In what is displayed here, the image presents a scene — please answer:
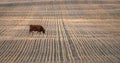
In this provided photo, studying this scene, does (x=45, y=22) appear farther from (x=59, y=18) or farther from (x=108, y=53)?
(x=108, y=53)

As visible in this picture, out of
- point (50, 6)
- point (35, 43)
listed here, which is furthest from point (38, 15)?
point (35, 43)

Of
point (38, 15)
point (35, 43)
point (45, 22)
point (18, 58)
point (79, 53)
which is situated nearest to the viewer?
point (18, 58)

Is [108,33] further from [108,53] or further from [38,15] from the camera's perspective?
[38,15]

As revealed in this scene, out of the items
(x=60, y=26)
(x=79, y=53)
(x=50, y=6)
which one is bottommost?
(x=50, y=6)

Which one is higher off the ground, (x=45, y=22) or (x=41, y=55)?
(x=41, y=55)

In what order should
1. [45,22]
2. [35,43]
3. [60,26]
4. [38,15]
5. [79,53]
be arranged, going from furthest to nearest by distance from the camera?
[38,15], [45,22], [60,26], [35,43], [79,53]

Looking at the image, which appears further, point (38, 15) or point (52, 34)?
point (38, 15)

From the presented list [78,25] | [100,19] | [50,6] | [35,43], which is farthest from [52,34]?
[50,6]
